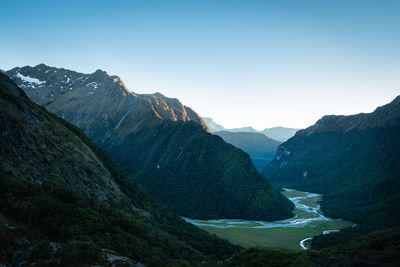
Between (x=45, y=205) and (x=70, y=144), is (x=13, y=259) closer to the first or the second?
(x=45, y=205)

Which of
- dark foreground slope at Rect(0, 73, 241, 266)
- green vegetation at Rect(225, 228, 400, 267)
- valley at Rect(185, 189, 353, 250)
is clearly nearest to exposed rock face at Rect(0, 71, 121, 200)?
dark foreground slope at Rect(0, 73, 241, 266)

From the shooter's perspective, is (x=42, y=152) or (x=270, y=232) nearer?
(x=42, y=152)

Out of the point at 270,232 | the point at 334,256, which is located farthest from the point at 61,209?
the point at 270,232

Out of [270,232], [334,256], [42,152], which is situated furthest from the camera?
[270,232]

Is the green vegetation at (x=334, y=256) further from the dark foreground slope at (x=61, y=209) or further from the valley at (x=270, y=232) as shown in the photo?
the valley at (x=270, y=232)

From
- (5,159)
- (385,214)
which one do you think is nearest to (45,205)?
(5,159)

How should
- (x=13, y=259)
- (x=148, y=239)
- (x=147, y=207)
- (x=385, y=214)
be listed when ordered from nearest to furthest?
1. (x=13, y=259)
2. (x=148, y=239)
3. (x=147, y=207)
4. (x=385, y=214)

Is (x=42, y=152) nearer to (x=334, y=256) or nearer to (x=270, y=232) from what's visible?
(x=334, y=256)

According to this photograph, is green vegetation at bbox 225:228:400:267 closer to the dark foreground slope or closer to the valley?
the dark foreground slope
